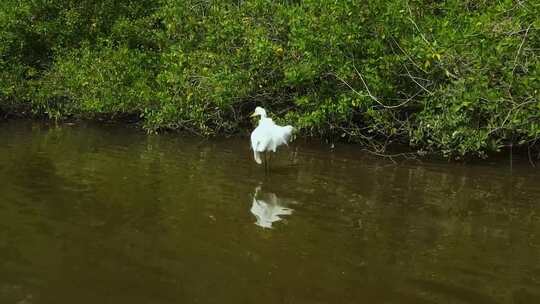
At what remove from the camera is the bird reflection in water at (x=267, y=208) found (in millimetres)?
7402

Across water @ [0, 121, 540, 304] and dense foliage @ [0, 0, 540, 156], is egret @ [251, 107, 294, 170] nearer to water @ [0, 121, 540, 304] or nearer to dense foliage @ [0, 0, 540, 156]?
water @ [0, 121, 540, 304]

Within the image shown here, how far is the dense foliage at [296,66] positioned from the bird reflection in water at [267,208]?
3.66 metres

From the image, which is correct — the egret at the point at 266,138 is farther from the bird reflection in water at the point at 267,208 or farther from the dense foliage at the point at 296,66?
the dense foliage at the point at 296,66

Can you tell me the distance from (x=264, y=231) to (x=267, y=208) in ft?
3.80

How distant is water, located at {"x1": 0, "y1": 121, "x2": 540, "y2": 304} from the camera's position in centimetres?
532

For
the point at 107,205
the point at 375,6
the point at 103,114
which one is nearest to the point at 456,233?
the point at 107,205

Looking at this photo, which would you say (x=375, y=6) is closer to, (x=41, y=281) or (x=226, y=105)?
(x=226, y=105)

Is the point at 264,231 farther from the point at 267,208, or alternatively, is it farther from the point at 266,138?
the point at 266,138

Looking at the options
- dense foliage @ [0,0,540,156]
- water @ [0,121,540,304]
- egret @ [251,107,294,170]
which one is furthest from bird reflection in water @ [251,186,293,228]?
dense foliage @ [0,0,540,156]

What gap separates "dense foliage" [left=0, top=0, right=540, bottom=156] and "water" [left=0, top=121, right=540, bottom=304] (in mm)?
1232

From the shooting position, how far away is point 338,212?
7.89m

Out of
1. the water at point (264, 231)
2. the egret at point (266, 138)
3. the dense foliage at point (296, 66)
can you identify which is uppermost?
the dense foliage at point (296, 66)

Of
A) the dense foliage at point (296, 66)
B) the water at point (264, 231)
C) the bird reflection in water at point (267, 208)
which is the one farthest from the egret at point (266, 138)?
the dense foliage at point (296, 66)

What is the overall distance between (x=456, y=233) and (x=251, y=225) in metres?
2.42
